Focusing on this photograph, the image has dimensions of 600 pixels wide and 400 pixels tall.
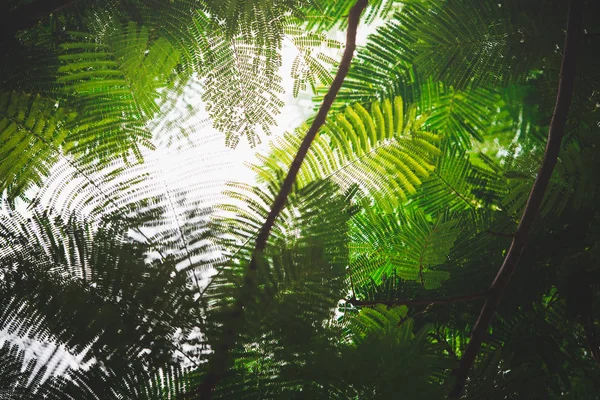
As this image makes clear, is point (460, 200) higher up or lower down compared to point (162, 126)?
higher up

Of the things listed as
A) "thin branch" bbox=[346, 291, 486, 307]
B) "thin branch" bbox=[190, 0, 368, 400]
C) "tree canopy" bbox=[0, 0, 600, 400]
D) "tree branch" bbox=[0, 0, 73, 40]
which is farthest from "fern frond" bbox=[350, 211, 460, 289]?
"tree branch" bbox=[0, 0, 73, 40]

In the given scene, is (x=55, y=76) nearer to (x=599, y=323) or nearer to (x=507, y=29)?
(x=507, y=29)

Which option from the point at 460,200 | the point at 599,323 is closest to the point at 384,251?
the point at 460,200

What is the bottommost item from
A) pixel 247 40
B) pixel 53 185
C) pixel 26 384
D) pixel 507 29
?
pixel 26 384

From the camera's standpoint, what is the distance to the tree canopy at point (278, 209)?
482mm

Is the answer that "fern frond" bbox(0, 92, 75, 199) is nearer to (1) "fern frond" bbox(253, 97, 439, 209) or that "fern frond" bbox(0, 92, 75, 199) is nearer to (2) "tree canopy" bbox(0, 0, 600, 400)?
(2) "tree canopy" bbox(0, 0, 600, 400)

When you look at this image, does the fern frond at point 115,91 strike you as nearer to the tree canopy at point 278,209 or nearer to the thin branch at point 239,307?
the tree canopy at point 278,209

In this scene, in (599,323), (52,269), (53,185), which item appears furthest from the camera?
(599,323)

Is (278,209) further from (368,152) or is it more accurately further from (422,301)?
(422,301)

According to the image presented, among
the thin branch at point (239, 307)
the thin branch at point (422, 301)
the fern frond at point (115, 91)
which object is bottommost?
the thin branch at point (239, 307)

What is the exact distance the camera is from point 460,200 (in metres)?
1.09

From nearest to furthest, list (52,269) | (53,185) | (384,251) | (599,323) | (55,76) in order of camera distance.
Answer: (52,269)
(53,185)
(55,76)
(599,323)
(384,251)

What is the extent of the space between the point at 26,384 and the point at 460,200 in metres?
0.94

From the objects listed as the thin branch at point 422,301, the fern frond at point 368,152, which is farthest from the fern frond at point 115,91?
the thin branch at point 422,301
